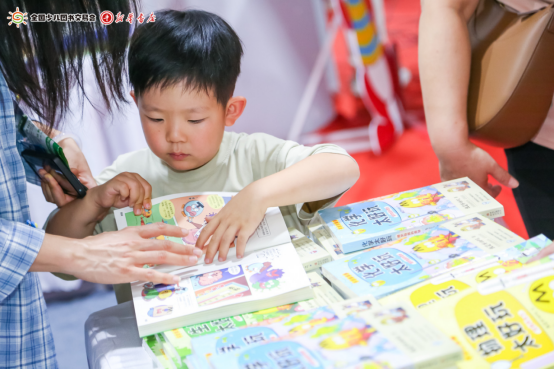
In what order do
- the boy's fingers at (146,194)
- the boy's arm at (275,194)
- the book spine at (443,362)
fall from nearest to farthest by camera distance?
the book spine at (443,362) → the boy's arm at (275,194) → the boy's fingers at (146,194)

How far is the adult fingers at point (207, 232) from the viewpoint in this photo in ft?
2.98

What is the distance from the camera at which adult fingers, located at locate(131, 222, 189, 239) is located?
0.87 meters

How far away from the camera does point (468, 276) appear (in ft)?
2.46

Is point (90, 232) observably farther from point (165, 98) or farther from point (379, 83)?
point (379, 83)

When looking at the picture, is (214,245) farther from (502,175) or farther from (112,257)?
(502,175)

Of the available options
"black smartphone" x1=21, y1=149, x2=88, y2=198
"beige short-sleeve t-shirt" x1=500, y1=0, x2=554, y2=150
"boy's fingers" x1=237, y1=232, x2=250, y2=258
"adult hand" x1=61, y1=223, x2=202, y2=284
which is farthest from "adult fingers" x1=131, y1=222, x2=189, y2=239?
"beige short-sleeve t-shirt" x1=500, y1=0, x2=554, y2=150

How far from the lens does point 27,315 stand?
33.9 inches

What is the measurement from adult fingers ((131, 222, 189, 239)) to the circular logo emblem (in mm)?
400

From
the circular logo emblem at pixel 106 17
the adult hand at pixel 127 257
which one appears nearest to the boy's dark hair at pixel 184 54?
the circular logo emblem at pixel 106 17

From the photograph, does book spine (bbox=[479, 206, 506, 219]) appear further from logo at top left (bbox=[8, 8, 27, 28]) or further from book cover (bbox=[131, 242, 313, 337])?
logo at top left (bbox=[8, 8, 27, 28])

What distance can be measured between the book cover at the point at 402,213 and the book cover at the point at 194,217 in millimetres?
109

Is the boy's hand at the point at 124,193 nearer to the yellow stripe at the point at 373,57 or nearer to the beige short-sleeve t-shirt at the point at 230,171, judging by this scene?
the beige short-sleeve t-shirt at the point at 230,171

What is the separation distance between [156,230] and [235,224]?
6.0 inches

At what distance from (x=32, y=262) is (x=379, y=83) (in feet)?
5.52
